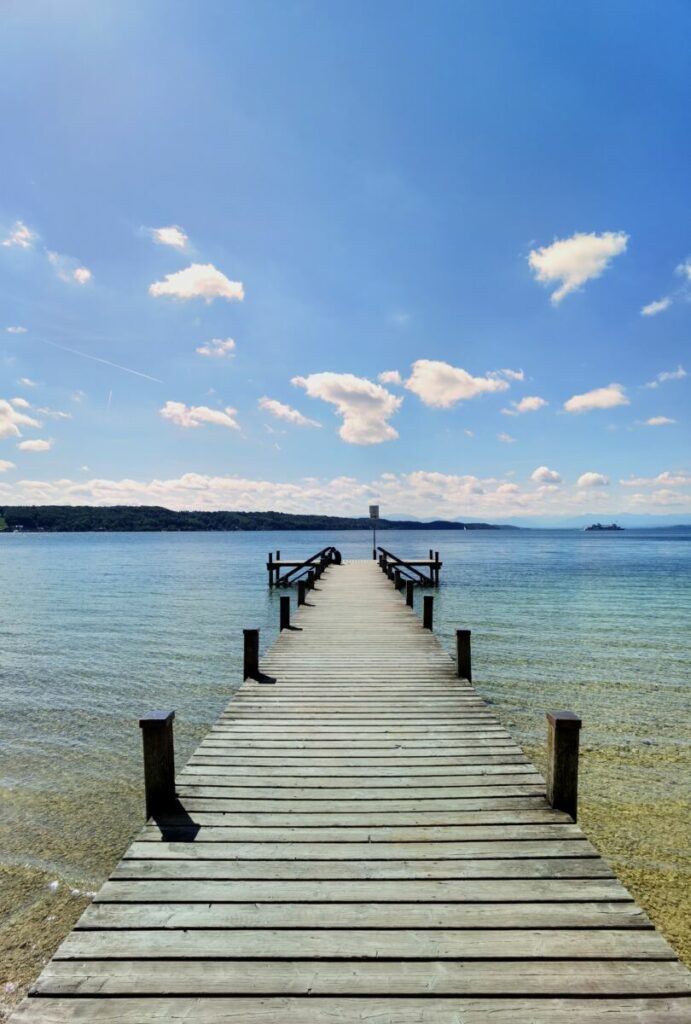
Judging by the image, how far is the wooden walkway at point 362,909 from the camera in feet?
8.41

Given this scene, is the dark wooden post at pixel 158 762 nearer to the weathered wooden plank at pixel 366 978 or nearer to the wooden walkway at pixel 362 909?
the wooden walkway at pixel 362 909

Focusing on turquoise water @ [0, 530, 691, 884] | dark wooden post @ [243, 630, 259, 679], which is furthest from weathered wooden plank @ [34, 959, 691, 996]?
dark wooden post @ [243, 630, 259, 679]

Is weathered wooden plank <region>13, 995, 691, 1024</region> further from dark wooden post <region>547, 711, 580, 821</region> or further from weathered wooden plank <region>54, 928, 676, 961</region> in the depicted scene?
dark wooden post <region>547, 711, 580, 821</region>

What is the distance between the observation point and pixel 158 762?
434cm

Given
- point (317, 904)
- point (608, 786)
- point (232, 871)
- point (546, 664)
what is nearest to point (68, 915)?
point (232, 871)

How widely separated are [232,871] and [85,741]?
632cm

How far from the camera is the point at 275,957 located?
9.21 ft

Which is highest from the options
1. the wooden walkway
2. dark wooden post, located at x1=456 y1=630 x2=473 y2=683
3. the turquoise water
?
dark wooden post, located at x1=456 y1=630 x2=473 y2=683

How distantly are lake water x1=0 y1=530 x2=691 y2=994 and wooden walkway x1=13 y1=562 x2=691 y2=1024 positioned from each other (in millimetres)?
1826

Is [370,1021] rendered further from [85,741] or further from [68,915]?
[85,741]

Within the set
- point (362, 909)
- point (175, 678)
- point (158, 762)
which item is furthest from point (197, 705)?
point (362, 909)

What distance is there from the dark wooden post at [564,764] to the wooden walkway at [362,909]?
115mm

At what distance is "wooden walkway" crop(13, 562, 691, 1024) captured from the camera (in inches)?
101

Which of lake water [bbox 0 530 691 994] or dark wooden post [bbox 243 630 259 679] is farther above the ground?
dark wooden post [bbox 243 630 259 679]
